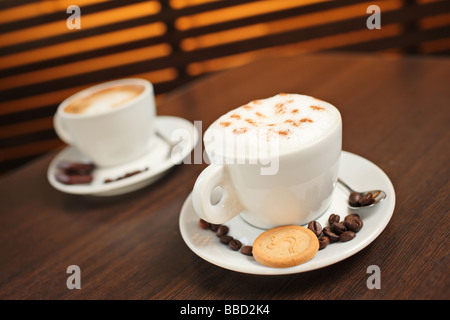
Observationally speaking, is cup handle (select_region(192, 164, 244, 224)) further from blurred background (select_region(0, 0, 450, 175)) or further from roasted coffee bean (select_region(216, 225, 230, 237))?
blurred background (select_region(0, 0, 450, 175))

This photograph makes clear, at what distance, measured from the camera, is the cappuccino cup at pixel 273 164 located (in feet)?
1.99

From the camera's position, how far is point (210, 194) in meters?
0.66

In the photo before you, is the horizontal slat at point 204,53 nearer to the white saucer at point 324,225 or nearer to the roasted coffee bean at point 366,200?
the white saucer at point 324,225

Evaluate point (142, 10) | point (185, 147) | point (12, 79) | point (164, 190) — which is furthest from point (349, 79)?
point (12, 79)

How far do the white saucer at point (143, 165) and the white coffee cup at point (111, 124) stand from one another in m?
0.03

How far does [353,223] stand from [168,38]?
8.94ft

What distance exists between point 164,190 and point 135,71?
2.46m

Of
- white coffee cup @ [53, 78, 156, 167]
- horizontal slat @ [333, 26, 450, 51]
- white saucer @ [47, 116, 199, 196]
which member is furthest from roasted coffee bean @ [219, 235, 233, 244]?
horizontal slat @ [333, 26, 450, 51]

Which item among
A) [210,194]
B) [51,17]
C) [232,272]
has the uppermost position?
[51,17]

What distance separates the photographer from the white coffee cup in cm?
100

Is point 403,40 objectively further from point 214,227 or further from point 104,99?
point 214,227

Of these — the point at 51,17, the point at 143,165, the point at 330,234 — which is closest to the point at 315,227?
the point at 330,234

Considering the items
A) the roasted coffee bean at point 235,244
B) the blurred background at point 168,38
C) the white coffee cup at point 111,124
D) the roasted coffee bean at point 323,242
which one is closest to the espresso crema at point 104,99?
the white coffee cup at point 111,124
